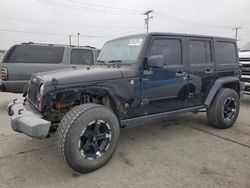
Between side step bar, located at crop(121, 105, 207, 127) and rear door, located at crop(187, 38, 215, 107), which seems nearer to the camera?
side step bar, located at crop(121, 105, 207, 127)

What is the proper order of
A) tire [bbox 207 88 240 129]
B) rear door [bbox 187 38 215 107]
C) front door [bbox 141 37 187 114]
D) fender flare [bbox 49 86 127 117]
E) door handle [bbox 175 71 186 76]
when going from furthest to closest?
tire [bbox 207 88 240 129]
rear door [bbox 187 38 215 107]
door handle [bbox 175 71 186 76]
front door [bbox 141 37 187 114]
fender flare [bbox 49 86 127 117]

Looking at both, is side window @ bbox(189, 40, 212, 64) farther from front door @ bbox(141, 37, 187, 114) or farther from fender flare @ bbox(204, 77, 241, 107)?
fender flare @ bbox(204, 77, 241, 107)

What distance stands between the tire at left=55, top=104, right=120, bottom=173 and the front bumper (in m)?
0.22

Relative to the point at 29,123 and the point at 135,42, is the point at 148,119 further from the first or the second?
the point at 29,123

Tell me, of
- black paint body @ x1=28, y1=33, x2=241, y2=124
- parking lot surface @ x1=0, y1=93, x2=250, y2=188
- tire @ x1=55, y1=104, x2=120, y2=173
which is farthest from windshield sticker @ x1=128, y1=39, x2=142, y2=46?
parking lot surface @ x1=0, y1=93, x2=250, y2=188

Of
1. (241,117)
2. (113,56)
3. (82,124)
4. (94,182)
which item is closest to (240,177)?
(94,182)

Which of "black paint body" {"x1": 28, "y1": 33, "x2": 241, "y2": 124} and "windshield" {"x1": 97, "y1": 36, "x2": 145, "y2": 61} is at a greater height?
"windshield" {"x1": 97, "y1": 36, "x2": 145, "y2": 61}

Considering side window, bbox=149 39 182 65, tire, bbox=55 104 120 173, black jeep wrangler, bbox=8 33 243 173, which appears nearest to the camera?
tire, bbox=55 104 120 173

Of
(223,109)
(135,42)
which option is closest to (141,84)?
(135,42)

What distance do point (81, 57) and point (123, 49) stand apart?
389 cm

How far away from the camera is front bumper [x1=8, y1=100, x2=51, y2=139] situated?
286cm

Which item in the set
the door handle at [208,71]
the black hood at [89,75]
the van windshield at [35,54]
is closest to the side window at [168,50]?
the black hood at [89,75]

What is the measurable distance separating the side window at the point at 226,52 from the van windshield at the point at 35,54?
4626mm

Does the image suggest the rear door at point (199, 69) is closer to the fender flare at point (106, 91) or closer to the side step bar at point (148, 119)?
the side step bar at point (148, 119)
